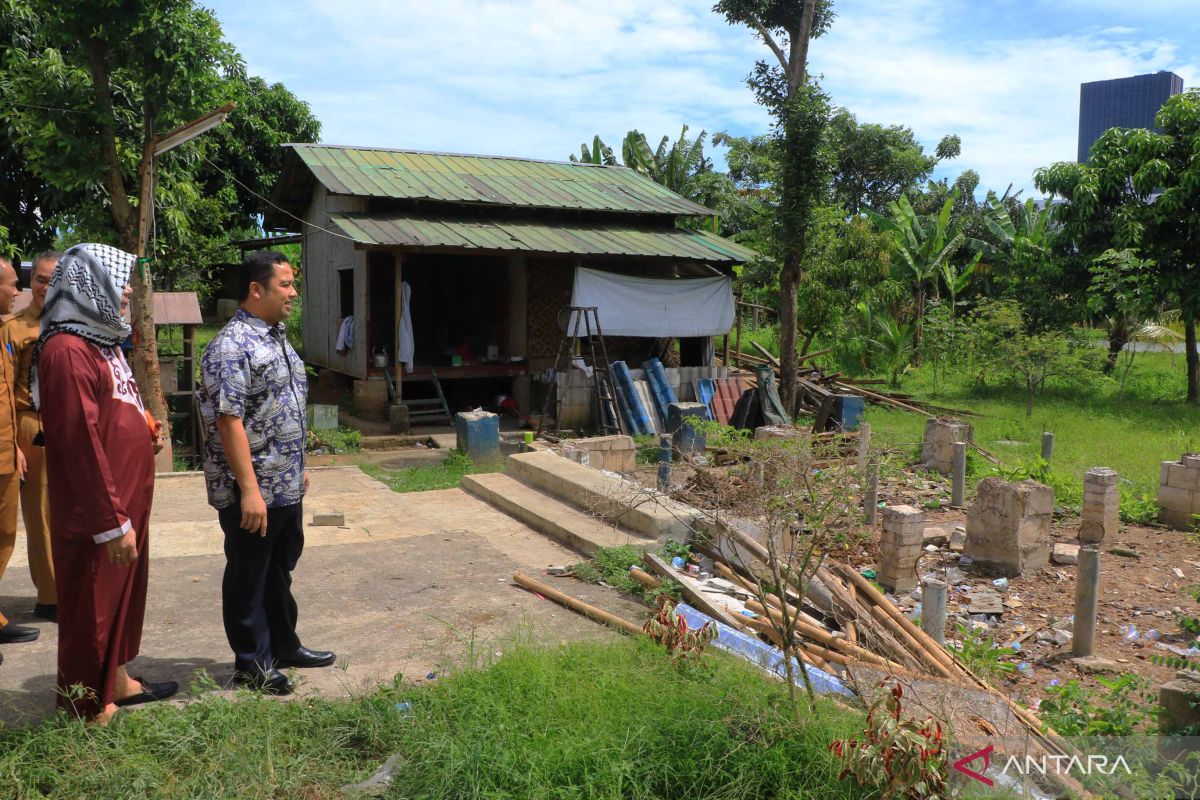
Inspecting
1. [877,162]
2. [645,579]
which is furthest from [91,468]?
[877,162]

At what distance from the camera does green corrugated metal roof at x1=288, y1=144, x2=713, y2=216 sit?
46.9ft

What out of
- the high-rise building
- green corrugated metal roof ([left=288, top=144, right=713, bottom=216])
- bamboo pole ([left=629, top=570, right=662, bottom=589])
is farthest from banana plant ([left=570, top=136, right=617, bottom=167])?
the high-rise building

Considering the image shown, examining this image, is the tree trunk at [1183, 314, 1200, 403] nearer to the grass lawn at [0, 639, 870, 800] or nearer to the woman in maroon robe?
the grass lawn at [0, 639, 870, 800]

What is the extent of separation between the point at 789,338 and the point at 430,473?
757 centimetres

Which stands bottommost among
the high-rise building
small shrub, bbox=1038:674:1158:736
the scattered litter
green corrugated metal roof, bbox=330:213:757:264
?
the scattered litter

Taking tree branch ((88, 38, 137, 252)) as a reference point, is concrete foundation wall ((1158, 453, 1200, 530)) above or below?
below

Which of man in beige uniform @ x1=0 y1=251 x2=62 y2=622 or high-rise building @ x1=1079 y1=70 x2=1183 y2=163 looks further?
high-rise building @ x1=1079 y1=70 x2=1183 y2=163

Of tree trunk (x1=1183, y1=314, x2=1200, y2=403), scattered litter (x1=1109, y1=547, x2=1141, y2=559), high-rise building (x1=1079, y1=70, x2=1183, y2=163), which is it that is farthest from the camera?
high-rise building (x1=1079, y1=70, x2=1183, y2=163)

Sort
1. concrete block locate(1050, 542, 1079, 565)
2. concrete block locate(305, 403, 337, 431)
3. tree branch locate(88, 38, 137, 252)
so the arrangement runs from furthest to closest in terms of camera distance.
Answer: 1. concrete block locate(305, 403, 337, 431)
2. tree branch locate(88, 38, 137, 252)
3. concrete block locate(1050, 542, 1079, 565)

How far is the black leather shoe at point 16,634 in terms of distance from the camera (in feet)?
13.6

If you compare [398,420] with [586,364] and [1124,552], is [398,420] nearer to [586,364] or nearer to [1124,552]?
[586,364]

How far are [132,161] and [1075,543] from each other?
1238 cm

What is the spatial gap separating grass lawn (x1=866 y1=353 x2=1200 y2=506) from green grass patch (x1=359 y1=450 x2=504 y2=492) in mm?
4618

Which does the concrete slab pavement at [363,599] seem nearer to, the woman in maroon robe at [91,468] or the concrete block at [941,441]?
the woman in maroon robe at [91,468]
